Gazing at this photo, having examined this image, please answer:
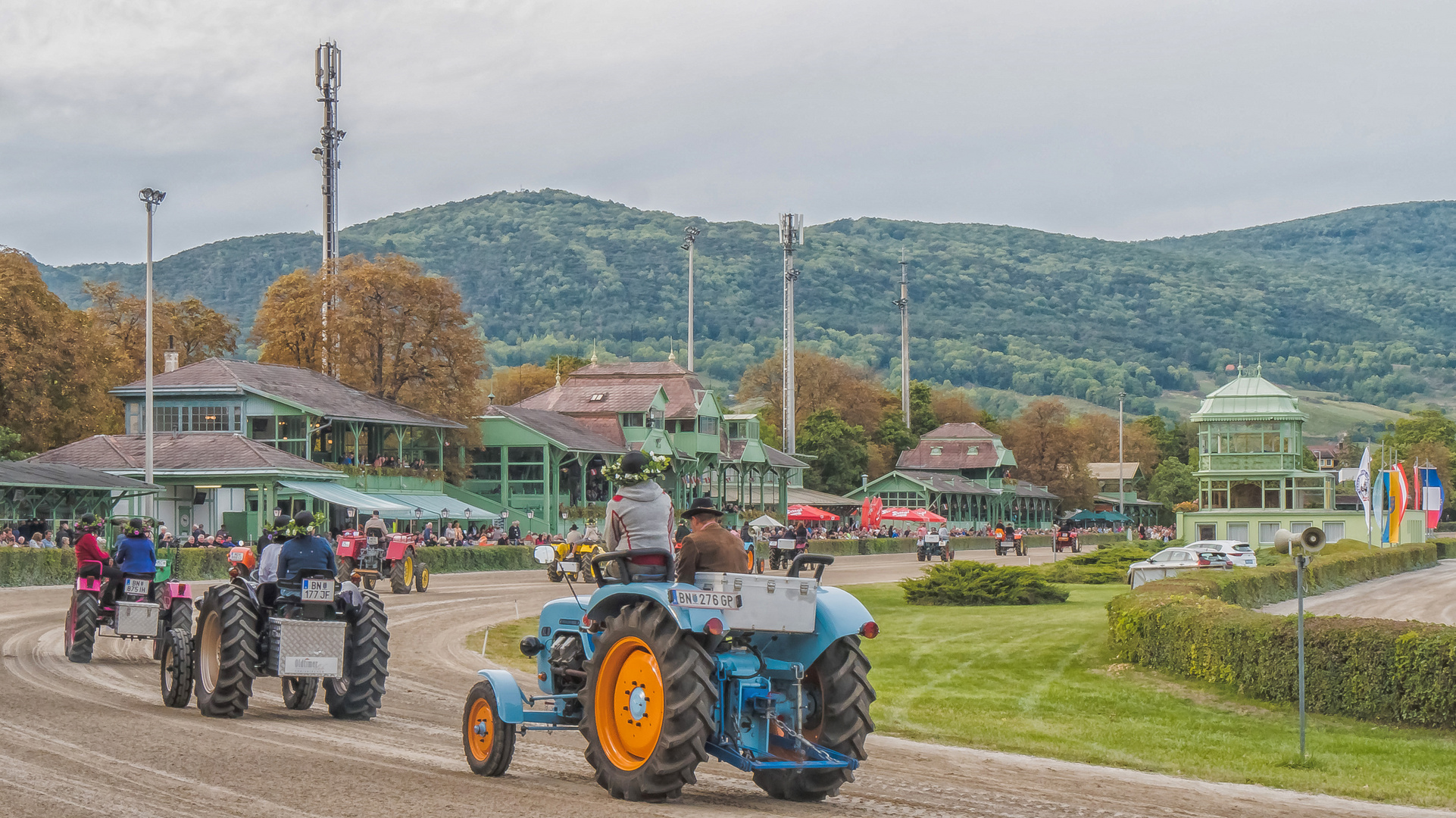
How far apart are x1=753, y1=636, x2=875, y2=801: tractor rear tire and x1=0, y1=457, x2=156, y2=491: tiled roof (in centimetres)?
3471

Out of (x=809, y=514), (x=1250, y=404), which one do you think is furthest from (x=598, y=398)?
(x=1250, y=404)

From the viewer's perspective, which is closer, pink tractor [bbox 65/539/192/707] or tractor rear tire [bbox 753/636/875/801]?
tractor rear tire [bbox 753/636/875/801]

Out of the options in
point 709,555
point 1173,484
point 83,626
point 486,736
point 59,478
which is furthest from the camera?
point 1173,484

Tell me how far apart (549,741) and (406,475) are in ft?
160

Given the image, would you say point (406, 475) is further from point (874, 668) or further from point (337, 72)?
point (874, 668)

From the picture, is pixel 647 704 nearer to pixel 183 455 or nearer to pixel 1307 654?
pixel 1307 654

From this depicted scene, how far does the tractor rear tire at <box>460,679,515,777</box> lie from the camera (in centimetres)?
1018

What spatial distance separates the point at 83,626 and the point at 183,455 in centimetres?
3431

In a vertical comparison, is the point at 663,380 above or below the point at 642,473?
above

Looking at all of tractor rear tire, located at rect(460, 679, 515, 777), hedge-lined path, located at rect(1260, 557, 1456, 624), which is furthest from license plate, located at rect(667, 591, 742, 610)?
hedge-lined path, located at rect(1260, 557, 1456, 624)

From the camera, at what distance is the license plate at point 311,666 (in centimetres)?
1284

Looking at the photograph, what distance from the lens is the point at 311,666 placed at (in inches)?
509

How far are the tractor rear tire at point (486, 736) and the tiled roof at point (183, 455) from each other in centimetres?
4034

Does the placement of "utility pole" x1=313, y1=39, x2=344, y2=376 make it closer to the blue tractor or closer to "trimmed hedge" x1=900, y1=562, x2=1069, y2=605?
"trimmed hedge" x1=900, y1=562, x2=1069, y2=605
